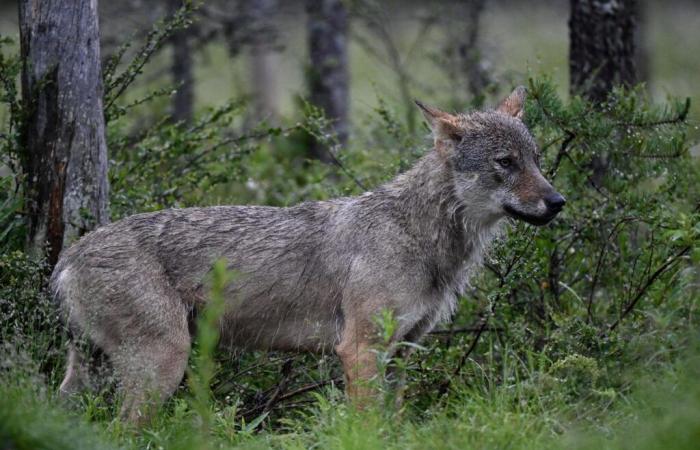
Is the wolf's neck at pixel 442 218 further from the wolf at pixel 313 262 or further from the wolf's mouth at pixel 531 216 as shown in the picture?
the wolf's mouth at pixel 531 216

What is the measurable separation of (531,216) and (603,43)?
300 centimetres

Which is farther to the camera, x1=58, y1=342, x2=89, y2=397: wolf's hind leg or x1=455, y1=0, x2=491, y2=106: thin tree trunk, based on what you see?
x1=455, y1=0, x2=491, y2=106: thin tree trunk

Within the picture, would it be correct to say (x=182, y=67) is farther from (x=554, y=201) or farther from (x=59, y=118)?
(x=554, y=201)

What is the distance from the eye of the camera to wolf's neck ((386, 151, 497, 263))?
19.5 feet

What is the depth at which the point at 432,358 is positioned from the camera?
20.8 ft

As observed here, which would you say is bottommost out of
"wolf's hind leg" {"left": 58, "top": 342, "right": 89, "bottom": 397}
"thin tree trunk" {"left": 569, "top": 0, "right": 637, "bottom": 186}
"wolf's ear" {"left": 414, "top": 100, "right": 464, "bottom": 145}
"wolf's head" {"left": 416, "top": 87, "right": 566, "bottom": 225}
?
"wolf's hind leg" {"left": 58, "top": 342, "right": 89, "bottom": 397}

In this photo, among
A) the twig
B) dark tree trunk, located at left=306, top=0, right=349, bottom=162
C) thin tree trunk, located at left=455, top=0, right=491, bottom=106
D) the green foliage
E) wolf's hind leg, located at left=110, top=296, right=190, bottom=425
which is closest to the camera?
the green foliage

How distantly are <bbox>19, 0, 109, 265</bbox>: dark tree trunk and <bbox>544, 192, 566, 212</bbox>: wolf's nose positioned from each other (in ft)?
10.2

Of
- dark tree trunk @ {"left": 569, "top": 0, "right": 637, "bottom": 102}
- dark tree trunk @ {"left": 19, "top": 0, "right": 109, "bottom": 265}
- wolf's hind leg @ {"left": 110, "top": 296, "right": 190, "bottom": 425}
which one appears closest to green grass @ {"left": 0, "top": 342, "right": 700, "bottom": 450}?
wolf's hind leg @ {"left": 110, "top": 296, "right": 190, "bottom": 425}

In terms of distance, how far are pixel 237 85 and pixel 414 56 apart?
3092mm

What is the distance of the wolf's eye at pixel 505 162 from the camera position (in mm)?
5836

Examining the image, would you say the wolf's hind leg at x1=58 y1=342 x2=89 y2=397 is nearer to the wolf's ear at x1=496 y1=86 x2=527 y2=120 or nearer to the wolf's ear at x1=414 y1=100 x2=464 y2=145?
the wolf's ear at x1=414 y1=100 x2=464 y2=145

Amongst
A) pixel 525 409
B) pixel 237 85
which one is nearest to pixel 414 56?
pixel 237 85

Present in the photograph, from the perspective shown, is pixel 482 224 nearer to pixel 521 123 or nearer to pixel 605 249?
pixel 521 123
